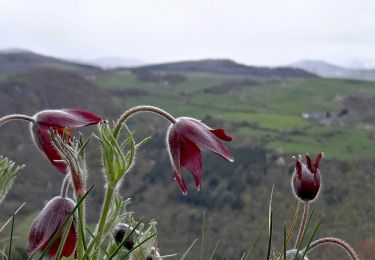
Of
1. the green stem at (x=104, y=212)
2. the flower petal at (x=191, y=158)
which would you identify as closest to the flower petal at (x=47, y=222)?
the green stem at (x=104, y=212)

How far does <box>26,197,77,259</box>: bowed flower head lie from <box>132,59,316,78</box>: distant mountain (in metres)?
78.7

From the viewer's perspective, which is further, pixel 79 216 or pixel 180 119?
pixel 180 119

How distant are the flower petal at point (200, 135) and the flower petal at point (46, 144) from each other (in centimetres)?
22

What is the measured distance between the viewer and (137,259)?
3.87 feet

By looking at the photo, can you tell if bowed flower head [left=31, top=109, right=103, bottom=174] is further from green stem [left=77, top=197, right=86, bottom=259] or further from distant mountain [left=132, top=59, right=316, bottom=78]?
distant mountain [left=132, top=59, right=316, bottom=78]

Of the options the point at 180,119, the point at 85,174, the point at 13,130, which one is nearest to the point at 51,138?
the point at 85,174

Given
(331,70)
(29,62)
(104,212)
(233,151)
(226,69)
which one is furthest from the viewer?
(331,70)

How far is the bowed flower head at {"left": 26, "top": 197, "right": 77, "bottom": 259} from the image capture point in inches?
42.8

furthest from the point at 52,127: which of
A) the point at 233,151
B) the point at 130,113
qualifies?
the point at 233,151

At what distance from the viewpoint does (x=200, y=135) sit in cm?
113

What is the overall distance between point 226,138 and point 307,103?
49641mm

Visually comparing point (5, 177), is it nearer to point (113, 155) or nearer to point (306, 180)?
point (113, 155)

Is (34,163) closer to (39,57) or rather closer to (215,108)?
(215,108)

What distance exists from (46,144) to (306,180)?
48 centimetres
